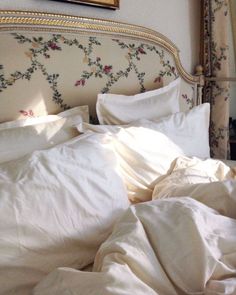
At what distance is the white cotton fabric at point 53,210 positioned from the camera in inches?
27.3

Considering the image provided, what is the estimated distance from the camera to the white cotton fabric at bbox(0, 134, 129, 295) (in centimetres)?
69

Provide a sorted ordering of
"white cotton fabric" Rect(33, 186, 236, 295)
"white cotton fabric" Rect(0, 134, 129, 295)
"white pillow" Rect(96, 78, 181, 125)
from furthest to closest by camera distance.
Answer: "white pillow" Rect(96, 78, 181, 125), "white cotton fabric" Rect(0, 134, 129, 295), "white cotton fabric" Rect(33, 186, 236, 295)

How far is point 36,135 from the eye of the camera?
38.8 inches

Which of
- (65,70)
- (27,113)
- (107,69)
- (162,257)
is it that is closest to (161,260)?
(162,257)

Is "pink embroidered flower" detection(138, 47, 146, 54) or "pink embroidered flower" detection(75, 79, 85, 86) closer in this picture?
"pink embroidered flower" detection(75, 79, 85, 86)

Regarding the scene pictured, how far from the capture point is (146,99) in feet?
4.83

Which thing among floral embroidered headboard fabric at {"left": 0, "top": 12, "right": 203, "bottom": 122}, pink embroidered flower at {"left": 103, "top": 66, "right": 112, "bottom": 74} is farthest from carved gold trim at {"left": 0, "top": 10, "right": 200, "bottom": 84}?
pink embroidered flower at {"left": 103, "top": 66, "right": 112, "bottom": 74}

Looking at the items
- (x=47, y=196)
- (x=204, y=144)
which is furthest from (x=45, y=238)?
(x=204, y=144)

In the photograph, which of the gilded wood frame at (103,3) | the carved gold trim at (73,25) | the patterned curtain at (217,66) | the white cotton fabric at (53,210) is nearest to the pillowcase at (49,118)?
the white cotton fabric at (53,210)

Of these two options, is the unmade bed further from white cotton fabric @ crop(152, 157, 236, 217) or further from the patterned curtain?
the patterned curtain

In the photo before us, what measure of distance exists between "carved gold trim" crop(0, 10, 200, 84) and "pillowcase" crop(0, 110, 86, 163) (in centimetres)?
32

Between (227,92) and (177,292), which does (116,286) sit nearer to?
(177,292)

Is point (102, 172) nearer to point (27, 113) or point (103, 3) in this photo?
point (27, 113)

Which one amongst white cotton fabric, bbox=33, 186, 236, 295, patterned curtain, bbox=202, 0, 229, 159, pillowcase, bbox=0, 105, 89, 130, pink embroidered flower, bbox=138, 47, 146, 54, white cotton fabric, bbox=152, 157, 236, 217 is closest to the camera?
white cotton fabric, bbox=33, 186, 236, 295
